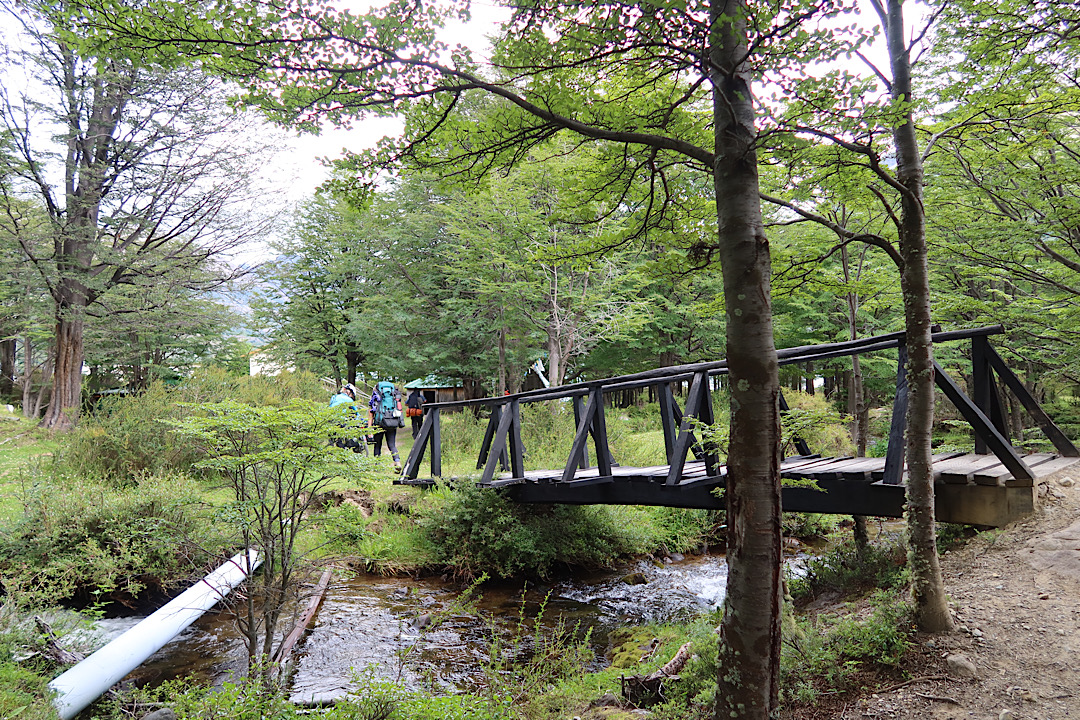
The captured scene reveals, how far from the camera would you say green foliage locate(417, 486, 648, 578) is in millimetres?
7484

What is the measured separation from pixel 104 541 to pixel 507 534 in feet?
15.5

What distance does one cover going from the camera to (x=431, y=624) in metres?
5.12

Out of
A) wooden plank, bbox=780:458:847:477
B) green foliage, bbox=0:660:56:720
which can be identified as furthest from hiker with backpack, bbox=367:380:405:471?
wooden plank, bbox=780:458:847:477

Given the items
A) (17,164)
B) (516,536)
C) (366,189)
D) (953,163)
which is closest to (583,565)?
(516,536)

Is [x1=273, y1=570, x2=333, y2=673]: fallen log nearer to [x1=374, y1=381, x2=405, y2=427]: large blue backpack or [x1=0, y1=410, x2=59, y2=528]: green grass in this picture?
[x1=0, y1=410, x2=59, y2=528]: green grass

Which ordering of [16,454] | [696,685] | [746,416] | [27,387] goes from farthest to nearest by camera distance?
[27,387]
[16,454]
[696,685]
[746,416]

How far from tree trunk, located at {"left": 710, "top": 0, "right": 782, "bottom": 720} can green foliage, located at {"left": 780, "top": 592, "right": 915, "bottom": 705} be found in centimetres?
88

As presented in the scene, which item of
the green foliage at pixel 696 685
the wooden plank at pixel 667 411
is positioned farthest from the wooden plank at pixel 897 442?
the wooden plank at pixel 667 411

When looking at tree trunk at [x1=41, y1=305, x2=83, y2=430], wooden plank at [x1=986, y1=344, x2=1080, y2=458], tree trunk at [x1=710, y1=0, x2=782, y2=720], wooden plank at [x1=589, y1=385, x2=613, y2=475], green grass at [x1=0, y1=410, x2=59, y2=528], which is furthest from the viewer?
tree trunk at [x1=41, y1=305, x2=83, y2=430]

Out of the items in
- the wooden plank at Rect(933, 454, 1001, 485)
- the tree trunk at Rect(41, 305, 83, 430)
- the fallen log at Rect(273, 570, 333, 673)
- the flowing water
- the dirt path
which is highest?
the tree trunk at Rect(41, 305, 83, 430)

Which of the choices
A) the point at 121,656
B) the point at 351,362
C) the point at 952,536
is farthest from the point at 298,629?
the point at 351,362

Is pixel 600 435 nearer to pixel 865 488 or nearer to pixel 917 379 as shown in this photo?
pixel 865 488

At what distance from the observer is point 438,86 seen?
3.09 m

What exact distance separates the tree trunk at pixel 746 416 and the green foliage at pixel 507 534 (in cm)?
503
